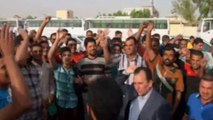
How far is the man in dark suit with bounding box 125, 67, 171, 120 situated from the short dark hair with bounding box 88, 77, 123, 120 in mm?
1418

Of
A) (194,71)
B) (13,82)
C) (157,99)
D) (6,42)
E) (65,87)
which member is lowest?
(65,87)

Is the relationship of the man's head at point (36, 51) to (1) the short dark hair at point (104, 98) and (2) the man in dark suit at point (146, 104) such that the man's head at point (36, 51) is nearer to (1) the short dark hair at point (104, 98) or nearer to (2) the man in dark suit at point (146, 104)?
(2) the man in dark suit at point (146, 104)

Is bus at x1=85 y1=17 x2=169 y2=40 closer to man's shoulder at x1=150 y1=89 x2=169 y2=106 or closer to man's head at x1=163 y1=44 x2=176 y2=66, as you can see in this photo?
man's head at x1=163 y1=44 x2=176 y2=66

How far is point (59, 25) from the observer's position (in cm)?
3734

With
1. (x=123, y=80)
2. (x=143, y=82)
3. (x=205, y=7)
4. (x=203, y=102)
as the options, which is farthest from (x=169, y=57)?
(x=205, y=7)

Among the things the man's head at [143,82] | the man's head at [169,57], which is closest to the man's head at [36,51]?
the man's head at [169,57]

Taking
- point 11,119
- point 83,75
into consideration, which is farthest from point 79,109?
point 11,119

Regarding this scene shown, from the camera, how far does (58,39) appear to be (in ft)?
19.2

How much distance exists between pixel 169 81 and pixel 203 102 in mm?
1388

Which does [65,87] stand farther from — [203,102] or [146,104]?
[146,104]

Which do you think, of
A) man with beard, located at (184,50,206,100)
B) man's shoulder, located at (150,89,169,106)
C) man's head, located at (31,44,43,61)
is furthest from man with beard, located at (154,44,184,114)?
man's shoulder, located at (150,89,169,106)

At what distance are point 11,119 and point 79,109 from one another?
13.5 ft

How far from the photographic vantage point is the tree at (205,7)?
43594 mm

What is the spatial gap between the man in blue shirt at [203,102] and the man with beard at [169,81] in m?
1.21
